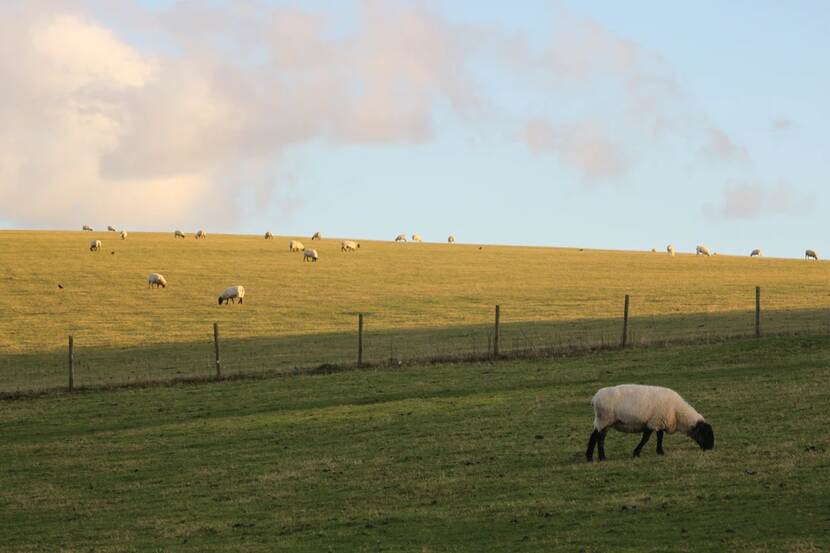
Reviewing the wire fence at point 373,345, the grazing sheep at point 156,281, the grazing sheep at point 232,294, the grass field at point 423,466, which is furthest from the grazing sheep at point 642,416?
the grazing sheep at point 156,281

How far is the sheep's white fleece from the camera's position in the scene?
19500 millimetres

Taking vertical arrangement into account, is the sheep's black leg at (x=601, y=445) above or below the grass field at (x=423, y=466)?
above

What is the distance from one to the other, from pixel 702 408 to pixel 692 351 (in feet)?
Answer: 33.3

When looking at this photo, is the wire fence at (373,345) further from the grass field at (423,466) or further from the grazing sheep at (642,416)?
the grazing sheep at (642,416)

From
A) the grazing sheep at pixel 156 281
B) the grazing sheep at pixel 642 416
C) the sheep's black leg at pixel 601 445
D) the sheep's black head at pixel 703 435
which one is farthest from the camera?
the grazing sheep at pixel 156 281

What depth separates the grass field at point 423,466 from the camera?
16.0 metres

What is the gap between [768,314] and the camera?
52.0 meters

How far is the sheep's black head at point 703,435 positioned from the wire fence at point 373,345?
50.6 ft

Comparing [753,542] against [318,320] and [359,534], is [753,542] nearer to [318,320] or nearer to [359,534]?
[359,534]

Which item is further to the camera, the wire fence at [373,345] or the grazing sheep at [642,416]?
the wire fence at [373,345]

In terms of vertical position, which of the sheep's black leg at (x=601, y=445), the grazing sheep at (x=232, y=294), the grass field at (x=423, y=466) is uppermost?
the grazing sheep at (x=232, y=294)

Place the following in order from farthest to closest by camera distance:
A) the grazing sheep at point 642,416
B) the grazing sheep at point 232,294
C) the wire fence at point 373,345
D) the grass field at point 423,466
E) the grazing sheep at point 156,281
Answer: the grazing sheep at point 156,281
the grazing sheep at point 232,294
the wire fence at point 373,345
the grazing sheep at point 642,416
the grass field at point 423,466

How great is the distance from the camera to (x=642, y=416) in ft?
64.4

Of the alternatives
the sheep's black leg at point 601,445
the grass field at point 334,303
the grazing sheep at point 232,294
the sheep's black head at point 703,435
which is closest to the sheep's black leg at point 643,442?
the sheep's black leg at point 601,445
